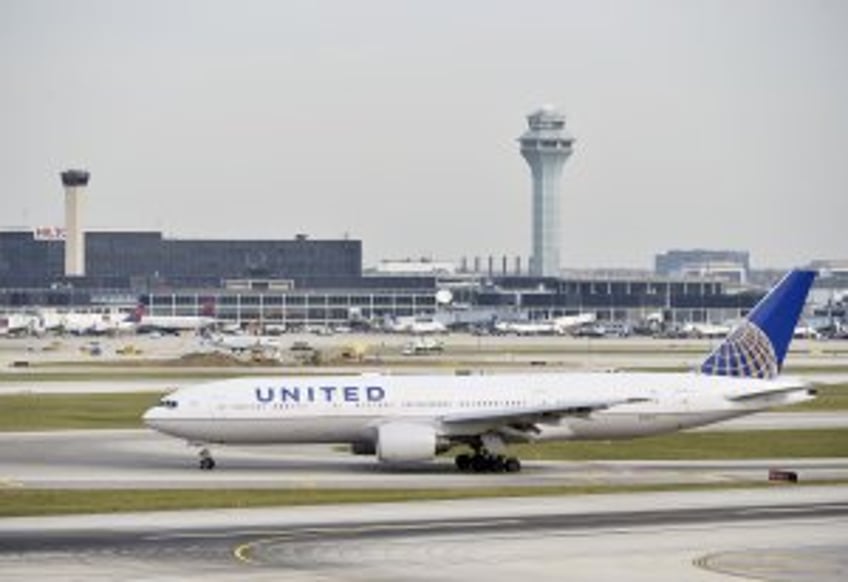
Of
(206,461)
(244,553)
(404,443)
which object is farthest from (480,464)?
(244,553)

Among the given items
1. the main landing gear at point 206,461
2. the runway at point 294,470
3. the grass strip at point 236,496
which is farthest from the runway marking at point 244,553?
the main landing gear at point 206,461

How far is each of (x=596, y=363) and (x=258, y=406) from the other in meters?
99.9

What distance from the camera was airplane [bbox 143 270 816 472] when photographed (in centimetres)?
8144

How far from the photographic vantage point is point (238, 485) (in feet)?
248

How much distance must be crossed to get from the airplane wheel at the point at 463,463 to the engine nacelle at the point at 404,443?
5.90 ft

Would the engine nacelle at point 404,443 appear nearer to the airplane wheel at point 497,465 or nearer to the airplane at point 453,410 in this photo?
the airplane at point 453,410

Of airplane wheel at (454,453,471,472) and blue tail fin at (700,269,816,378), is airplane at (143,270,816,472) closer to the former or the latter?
airplane wheel at (454,453,471,472)

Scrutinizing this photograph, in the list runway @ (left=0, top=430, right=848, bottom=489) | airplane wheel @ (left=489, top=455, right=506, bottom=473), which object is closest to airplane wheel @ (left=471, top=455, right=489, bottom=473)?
airplane wheel @ (left=489, top=455, right=506, bottom=473)

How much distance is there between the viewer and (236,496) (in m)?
70.9

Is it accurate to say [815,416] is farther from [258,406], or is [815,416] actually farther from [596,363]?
[596,363]

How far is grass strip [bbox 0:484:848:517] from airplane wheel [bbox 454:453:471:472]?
8820 mm

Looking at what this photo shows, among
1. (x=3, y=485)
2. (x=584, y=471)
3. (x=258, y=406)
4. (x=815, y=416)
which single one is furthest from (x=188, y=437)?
(x=815, y=416)

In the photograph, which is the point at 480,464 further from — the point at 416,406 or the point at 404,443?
the point at 416,406

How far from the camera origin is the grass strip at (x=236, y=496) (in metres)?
67.5
